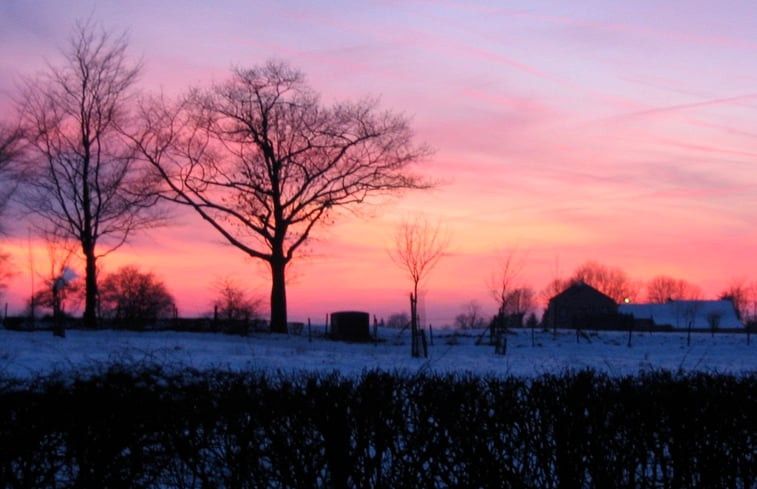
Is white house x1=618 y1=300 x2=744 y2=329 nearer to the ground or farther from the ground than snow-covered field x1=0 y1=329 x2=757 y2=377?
farther from the ground

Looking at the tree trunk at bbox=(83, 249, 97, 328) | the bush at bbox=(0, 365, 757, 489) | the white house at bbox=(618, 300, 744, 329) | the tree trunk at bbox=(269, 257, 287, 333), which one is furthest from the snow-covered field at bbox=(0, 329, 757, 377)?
the white house at bbox=(618, 300, 744, 329)

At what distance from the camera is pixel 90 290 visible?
158 ft

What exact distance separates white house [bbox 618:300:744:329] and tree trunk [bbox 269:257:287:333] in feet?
231

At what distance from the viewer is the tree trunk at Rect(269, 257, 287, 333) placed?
159 ft

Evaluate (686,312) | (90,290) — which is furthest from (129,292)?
(686,312)

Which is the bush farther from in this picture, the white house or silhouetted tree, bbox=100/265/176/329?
the white house

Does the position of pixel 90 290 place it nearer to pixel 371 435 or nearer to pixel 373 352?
pixel 373 352

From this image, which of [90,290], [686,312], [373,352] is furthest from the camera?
[686,312]

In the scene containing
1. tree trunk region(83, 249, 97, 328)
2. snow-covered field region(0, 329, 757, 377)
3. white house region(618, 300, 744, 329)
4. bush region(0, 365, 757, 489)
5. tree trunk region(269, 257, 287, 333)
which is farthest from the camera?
white house region(618, 300, 744, 329)

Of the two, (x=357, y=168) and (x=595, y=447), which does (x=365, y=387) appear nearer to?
(x=595, y=447)

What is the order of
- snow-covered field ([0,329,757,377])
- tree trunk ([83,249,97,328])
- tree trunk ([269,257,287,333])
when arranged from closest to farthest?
snow-covered field ([0,329,757,377]) → tree trunk ([83,249,97,328]) → tree trunk ([269,257,287,333])

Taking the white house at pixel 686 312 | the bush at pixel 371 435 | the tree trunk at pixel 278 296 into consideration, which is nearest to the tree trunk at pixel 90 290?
the tree trunk at pixel 278 296

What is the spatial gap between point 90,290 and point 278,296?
9.66 meters

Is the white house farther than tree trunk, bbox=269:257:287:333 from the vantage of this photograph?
Yes
